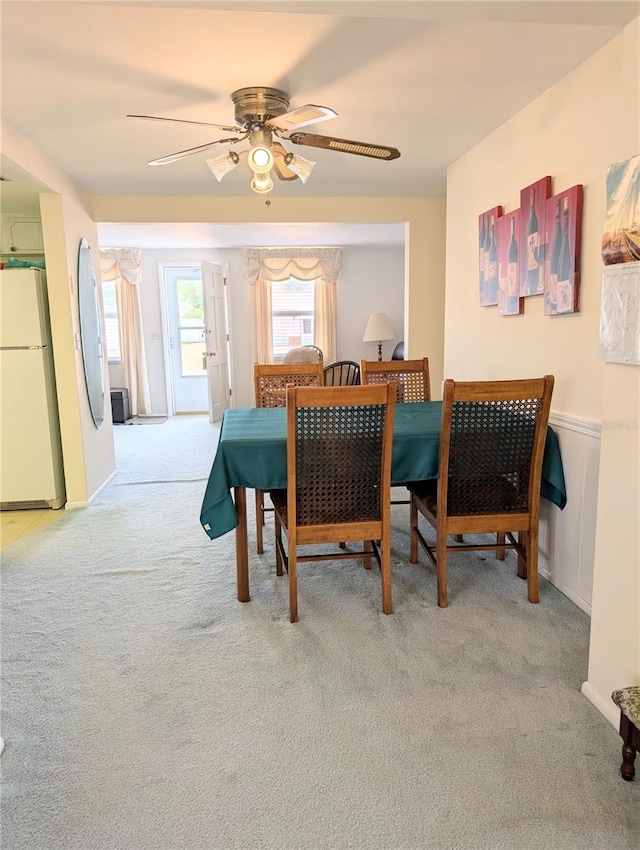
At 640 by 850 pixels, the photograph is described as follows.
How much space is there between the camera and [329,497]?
7.45 ft

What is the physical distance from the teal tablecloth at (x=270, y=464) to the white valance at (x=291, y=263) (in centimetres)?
531

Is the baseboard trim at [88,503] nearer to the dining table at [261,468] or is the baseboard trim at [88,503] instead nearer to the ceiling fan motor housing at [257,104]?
the dining table at [261,468]

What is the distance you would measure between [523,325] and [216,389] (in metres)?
4.75

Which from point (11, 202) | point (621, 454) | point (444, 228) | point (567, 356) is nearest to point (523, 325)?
point (567, 356)

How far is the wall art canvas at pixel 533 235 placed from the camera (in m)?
2.53

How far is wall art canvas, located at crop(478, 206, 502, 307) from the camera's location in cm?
303

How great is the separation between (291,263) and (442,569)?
5894mm

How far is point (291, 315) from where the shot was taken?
772 cm

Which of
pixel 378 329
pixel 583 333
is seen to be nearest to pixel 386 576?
pixel 583 333

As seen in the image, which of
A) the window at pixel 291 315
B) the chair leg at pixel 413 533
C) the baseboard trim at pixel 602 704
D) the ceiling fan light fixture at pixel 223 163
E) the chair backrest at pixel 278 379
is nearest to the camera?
the baseboard trim at pixel 602 704

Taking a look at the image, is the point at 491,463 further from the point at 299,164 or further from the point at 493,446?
the point at 299,164

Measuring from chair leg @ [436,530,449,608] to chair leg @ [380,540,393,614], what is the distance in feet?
0.72

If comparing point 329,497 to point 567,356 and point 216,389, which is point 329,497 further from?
point 216,389

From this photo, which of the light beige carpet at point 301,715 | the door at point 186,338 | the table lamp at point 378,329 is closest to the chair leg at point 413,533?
the light beige carpet at point 301,715
